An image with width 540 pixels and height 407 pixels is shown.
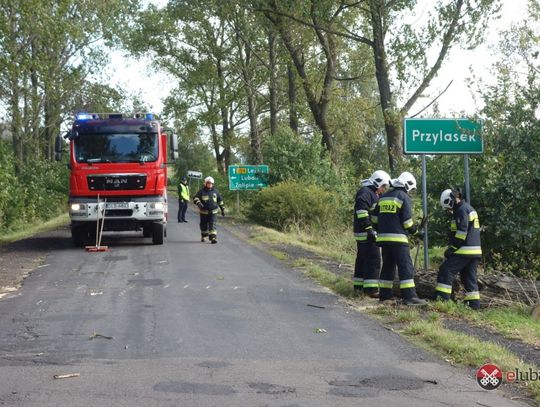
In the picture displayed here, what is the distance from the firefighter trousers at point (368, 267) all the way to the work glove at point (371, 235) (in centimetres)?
9

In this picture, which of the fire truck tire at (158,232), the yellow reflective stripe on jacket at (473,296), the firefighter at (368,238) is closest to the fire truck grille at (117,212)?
the fire truck tire at (158,232)

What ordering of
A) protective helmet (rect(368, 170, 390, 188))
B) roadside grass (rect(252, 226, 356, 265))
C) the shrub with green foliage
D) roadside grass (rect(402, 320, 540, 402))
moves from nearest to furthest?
roadside grass (rect(402, 320, 540, 402)), protective helmet (rect(368, 170, 390, 188)), roadside grass (rect(252, 226, 356, 265)), the shrub with green foliage

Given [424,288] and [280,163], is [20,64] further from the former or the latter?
[424,288]

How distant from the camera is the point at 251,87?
43.3 metres

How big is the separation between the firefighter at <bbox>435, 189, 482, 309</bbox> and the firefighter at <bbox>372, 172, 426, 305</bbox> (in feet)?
1.43

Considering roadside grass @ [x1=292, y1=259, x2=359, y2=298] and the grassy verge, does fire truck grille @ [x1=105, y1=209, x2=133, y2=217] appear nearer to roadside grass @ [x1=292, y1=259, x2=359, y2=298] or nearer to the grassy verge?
roadside grass @ [x1=292, y1=259, x2=359, y2=298]

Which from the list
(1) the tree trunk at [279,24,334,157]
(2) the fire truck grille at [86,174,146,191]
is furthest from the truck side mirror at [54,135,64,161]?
(1) the tree trunk at [279,24,334,157]

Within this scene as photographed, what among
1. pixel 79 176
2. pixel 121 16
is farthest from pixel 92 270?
pixel 121 16

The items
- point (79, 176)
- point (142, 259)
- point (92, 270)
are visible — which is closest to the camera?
point (92, 270)

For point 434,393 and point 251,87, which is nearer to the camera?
point 434,393

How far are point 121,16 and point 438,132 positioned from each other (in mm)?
37094

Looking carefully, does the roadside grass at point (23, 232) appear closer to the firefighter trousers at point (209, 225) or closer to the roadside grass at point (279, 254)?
the firefighter trousers at point (209, 225)

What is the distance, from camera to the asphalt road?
620cm

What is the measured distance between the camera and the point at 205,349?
25.6ft
